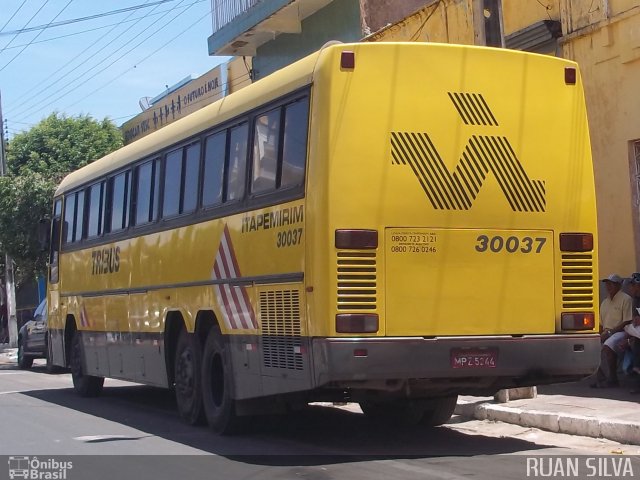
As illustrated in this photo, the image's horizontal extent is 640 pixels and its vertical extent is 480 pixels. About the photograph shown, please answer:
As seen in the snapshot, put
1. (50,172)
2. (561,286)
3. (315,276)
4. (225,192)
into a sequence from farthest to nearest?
(50,172), (225,192), (561,286), (315,276)

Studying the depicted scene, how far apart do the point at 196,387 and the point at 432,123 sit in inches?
165

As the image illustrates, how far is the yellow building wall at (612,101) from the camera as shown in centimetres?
1308

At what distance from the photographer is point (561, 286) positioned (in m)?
9.02

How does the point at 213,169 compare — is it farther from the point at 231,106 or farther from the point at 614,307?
the point at 614,307

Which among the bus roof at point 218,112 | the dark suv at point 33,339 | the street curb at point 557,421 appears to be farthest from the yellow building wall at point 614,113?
the dark suv at point 33,339

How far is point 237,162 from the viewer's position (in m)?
10.1

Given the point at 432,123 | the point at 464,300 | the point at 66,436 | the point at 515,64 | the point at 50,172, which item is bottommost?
the point at 66,436

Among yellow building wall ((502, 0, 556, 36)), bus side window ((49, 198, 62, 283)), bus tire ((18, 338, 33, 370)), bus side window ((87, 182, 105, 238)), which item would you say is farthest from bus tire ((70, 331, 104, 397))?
bus tire ((18, 338, 33, 370))

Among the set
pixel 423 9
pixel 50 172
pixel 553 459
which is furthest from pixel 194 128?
pixel 50 172

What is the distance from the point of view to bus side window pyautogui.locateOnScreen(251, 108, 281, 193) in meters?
9.35

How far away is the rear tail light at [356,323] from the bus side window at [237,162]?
7.20 ft

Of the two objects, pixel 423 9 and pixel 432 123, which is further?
pixel 423 9

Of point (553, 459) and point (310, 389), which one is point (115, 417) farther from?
point (553, 459)

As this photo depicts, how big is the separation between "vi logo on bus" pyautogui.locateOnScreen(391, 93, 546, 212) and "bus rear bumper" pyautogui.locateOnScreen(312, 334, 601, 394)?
3.86 feet
